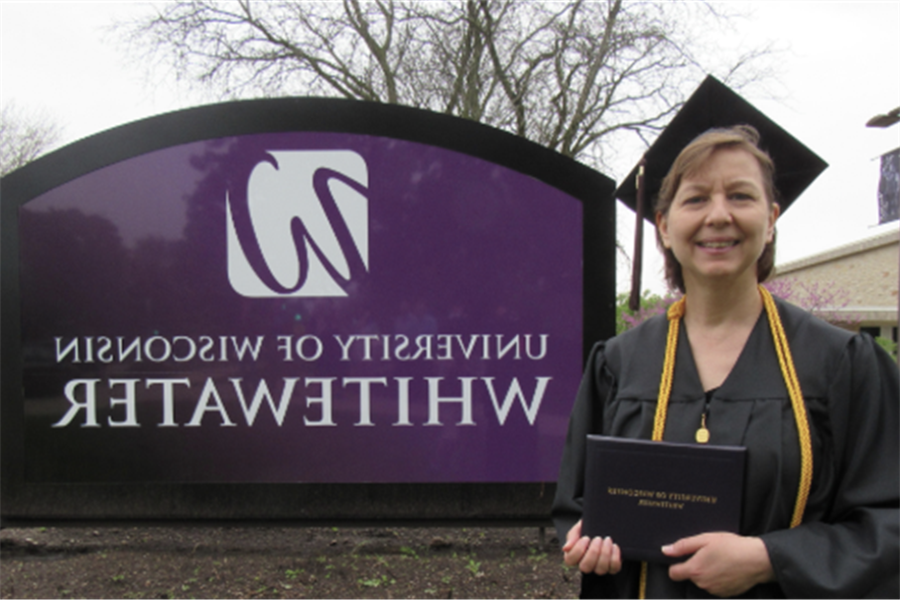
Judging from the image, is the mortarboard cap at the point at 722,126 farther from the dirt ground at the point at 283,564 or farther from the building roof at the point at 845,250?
the building roof at the point at 845,250

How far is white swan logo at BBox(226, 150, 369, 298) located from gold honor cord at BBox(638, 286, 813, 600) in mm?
2497

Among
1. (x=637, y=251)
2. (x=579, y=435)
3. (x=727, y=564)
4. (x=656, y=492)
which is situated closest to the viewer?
(x=727, y=564)

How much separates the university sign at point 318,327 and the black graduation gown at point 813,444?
7.61 feet

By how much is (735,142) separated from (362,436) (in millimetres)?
2811

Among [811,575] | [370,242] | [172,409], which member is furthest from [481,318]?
[811,575]

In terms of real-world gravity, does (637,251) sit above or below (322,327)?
above

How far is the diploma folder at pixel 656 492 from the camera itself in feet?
4.05

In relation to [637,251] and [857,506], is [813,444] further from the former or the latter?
[637,251]

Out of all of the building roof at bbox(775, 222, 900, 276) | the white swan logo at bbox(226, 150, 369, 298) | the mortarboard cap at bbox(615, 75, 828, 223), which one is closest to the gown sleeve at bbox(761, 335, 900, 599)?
the mortarboard cap at bbox(615, 75, 828, 223)

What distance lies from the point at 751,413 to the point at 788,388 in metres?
0.08

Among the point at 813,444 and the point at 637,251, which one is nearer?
the point at 813,444

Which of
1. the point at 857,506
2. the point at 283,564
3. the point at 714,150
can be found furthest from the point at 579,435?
the point at 283,564

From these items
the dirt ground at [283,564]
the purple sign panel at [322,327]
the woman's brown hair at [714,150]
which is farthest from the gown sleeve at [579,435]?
the purple sign panel at [322,327]

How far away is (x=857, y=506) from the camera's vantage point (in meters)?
1.20
